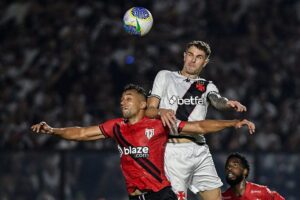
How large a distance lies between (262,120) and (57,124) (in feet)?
10.8

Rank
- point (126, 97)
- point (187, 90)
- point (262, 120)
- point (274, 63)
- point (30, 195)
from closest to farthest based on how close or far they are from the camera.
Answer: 1. point (126, 97)
2. point (187, 90)
3. point (30, 195)
4. point (262, 120)
5. point (274, 63)

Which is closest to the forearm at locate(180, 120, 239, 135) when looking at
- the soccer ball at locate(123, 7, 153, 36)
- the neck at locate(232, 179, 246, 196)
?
the soccer ball at locate(123, 7, 153, 36)

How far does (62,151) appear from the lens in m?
12.3

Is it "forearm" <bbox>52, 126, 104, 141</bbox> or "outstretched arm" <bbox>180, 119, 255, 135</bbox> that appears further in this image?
"forearm" <bbox>52, 126, 104, 141</bbox>

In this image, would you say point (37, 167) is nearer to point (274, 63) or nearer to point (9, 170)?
point (9, 170)

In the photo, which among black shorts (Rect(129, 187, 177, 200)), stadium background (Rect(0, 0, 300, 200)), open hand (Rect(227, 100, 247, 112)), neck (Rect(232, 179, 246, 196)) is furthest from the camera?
stadium background (Rect(0, 0, 300, 200))

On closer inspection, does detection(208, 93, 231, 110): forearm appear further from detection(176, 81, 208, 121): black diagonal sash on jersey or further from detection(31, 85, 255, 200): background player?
detection(31, 85, 255, 200): background player

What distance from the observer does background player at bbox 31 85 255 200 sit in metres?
7.52

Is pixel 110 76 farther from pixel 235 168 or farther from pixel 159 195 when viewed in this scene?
pixel 159 195

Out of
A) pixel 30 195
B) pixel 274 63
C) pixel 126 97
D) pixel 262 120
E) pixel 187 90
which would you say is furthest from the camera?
pixel 274 63

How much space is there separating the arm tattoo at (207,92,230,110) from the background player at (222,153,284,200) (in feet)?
4.61

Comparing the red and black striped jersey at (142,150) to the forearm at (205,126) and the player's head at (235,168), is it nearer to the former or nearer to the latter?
the forearm at (205,126)

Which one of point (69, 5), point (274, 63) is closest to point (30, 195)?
point (69, 5)

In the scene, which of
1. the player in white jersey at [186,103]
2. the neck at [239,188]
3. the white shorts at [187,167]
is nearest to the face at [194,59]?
the player in white jersey at [186,103]
